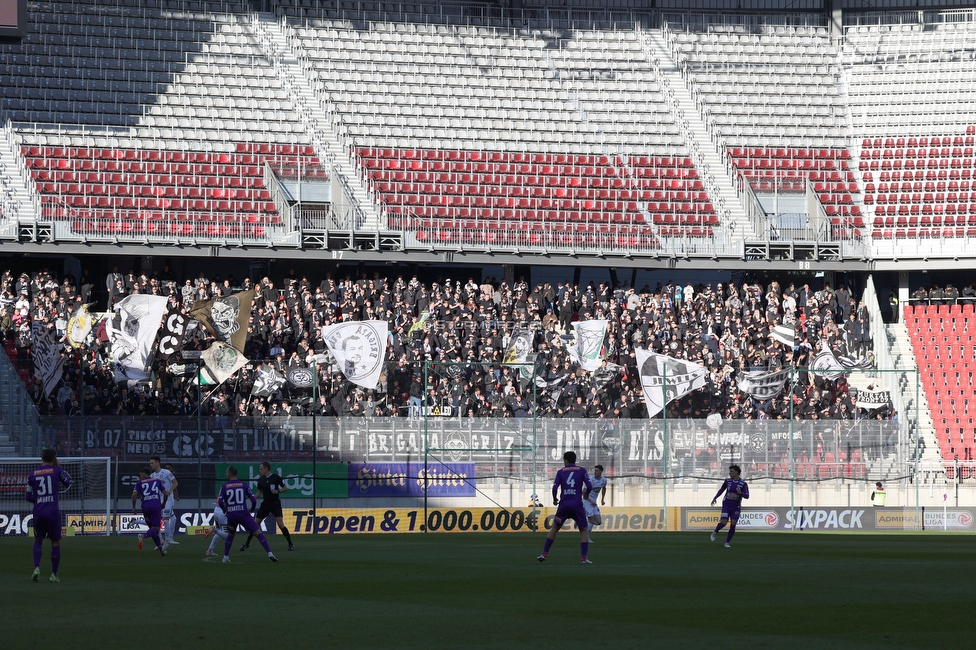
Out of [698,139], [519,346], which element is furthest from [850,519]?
[698,139]

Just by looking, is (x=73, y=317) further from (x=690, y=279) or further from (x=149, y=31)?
(x=690, y=279)

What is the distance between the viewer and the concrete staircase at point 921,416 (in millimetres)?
35375

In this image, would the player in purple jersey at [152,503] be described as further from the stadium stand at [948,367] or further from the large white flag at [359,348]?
the stadium stand at [948,367]

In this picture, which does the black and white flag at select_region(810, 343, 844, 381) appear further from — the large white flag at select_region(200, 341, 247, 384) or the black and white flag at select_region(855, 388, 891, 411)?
the large white flag at select_region(200, 341, 247, 384)

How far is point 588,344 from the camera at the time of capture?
122ft

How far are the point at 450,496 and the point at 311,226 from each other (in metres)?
12.2

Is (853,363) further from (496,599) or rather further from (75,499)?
(496,599)

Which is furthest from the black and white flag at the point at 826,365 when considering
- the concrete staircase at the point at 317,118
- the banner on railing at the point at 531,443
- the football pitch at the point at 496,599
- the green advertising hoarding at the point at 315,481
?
the concrete staircase at the point at 317,118

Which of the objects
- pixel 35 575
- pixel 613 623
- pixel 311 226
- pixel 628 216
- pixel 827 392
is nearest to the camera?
pixel 613 623

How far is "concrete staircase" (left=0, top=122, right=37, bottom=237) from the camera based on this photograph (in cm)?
3931

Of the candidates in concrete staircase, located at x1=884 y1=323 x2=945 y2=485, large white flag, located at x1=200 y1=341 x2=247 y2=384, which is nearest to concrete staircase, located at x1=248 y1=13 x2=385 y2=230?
large white flag, located at x1=200 y1=341 x2=247 y2=384

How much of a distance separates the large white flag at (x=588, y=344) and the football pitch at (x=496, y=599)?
13236 mm

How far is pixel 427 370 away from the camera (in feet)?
109

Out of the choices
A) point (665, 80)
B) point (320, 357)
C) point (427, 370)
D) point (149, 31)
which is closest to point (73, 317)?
point (320, 357)
